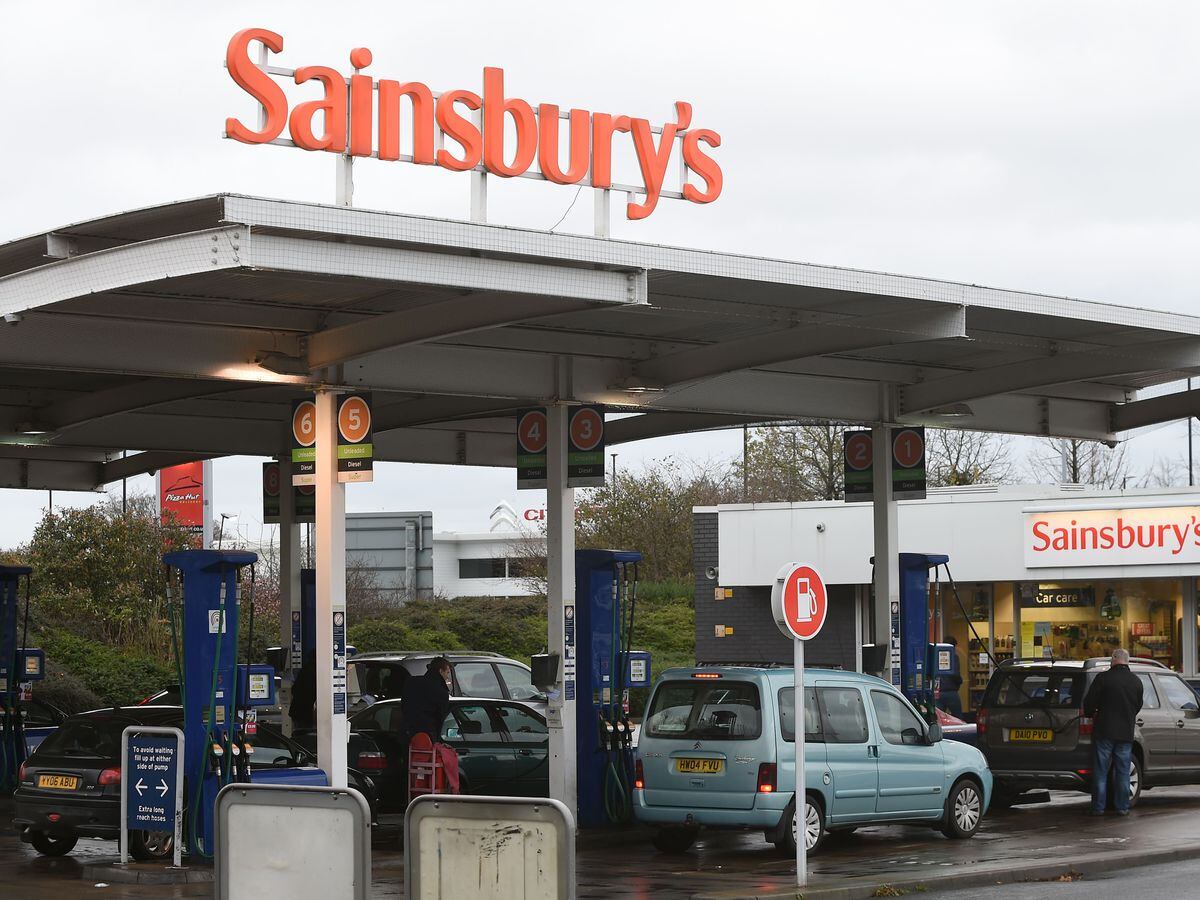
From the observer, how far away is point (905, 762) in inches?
635

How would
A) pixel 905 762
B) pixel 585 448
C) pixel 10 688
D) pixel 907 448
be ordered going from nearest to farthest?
pixel 905 762, pixel 585 448, pixel 907 448, pixel 10 688

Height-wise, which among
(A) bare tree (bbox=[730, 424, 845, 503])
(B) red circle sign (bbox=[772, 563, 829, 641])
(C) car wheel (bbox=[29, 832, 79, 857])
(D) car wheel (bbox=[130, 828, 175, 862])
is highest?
(A) bare tree (bbox=[730, 424, 845, 503])

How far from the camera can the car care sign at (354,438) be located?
15836 mm

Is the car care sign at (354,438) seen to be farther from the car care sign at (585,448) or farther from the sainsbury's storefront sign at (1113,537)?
the sainsbury's storefront sign at (1113,537)

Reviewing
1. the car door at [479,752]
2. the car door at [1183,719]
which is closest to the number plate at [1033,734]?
the car door at [1183,719]

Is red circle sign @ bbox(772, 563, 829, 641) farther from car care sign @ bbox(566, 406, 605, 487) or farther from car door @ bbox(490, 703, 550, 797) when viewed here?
car door @ bbox(490, 703, 550, 797)

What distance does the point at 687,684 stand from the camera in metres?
15.7

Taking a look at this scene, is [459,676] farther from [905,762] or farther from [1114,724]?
[1114,724]

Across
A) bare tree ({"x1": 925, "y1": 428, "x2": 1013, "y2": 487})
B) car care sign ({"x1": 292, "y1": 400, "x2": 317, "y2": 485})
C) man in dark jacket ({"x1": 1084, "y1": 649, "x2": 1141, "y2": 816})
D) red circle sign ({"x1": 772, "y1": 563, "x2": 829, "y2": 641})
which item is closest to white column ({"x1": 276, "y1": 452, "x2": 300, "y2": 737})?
car care sign ({"x1": 292, "y1": 400, "x2": 317, "y2": 485})

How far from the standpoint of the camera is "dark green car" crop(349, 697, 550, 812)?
723 inches

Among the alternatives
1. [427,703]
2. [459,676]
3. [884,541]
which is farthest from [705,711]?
[459,676]

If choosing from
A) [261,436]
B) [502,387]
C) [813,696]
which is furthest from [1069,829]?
[261,436]

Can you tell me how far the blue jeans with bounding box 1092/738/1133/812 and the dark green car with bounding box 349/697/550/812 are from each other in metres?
5.65

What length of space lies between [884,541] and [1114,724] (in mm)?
3253
